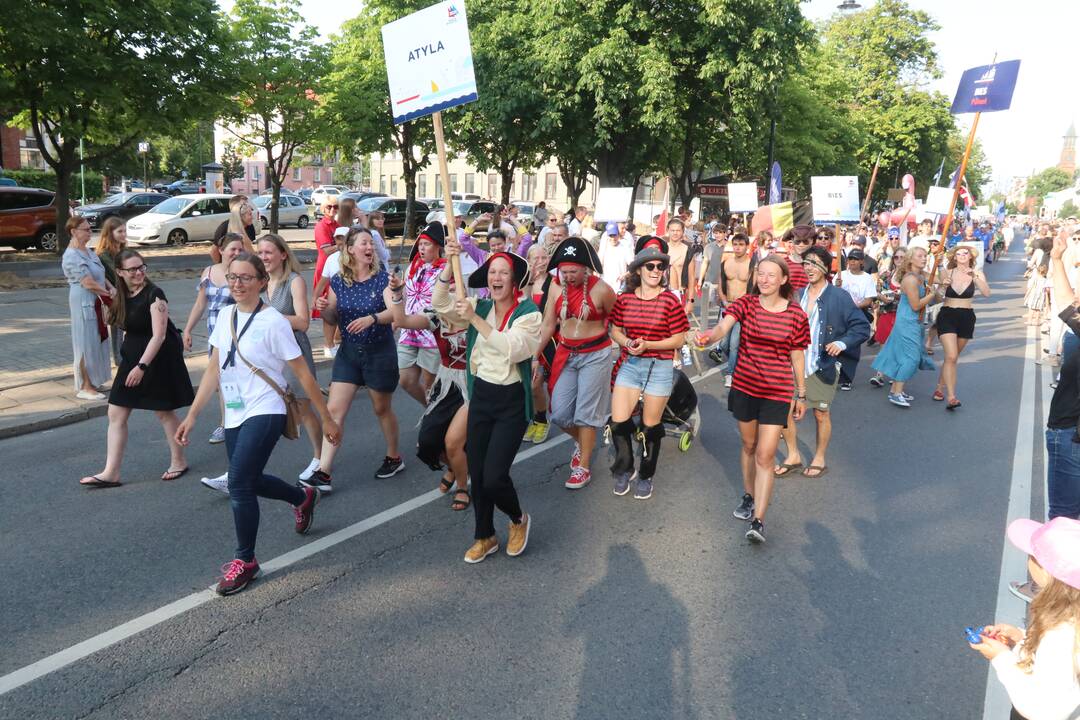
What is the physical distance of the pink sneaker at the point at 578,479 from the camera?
586 centimetres

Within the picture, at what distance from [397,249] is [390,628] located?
23885 mm

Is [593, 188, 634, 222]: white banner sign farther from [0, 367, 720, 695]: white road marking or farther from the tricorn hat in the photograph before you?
[0, 367, 720, 695]: white road marking

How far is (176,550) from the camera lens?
458 cm

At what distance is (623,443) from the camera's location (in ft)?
18.6

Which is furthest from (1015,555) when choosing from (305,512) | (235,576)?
(235,576)

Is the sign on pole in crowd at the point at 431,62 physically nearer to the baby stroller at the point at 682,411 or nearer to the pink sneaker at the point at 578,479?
the pink sneaker at the point at 578,479

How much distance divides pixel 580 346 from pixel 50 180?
4469 centimetres

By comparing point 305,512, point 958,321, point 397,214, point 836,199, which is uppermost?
point 836,199

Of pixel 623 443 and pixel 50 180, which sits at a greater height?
pixel 50 180

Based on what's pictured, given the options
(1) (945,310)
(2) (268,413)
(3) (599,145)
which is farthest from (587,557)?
(3) (599,145)

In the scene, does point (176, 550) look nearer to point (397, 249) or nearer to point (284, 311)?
point (284, 311)

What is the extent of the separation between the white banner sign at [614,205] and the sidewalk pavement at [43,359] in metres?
5.31

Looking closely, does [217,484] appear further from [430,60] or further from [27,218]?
[27,218]

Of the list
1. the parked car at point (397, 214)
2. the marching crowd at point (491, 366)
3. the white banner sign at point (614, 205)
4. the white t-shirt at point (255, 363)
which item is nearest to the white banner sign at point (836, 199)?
the white banner sign at point (614, 205)
